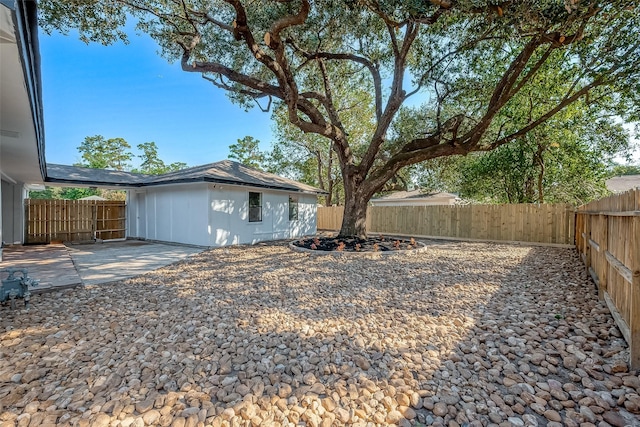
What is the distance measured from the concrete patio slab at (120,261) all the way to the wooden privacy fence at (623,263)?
22.9 ft

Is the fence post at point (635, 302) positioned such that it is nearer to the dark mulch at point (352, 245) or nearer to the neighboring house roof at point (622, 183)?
the dark mulch at point (352, 245)

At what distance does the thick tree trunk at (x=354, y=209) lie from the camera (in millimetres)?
9766

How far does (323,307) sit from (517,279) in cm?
396

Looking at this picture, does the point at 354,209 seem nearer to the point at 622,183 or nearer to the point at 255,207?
the point at 255,207

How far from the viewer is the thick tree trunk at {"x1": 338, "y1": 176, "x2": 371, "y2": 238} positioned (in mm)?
9766

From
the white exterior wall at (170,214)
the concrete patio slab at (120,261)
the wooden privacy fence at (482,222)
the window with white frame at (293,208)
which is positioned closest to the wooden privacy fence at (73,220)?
the white exterior wall at (170,214)

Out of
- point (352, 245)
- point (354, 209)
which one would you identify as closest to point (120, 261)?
point (352, 245)

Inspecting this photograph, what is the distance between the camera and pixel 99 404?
6.44ft

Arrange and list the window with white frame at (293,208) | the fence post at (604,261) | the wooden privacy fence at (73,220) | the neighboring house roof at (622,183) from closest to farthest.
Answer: the fence post at (604,261), the wooden privacy fence at (73,220), the window with white frame at (293,208), the neighboring house roof at (622,183)

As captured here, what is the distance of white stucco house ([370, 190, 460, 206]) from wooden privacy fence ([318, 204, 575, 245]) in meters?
6.51

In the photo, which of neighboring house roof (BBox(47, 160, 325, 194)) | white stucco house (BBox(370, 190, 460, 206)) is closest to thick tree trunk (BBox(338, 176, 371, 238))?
neighboring house roof (BBox(47, 160, 325, 194))

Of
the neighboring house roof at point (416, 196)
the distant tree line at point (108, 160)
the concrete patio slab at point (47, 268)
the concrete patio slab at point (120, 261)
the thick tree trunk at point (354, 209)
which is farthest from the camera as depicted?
the distant tree line at point (108, 160)

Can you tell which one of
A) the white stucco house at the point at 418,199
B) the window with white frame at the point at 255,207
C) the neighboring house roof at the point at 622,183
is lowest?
the window with white frame at the point at 255,207

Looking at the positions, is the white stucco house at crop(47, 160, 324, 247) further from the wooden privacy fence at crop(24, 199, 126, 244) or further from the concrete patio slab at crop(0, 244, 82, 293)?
the concrete patio slab at crop(0, 244, 82, 293)
